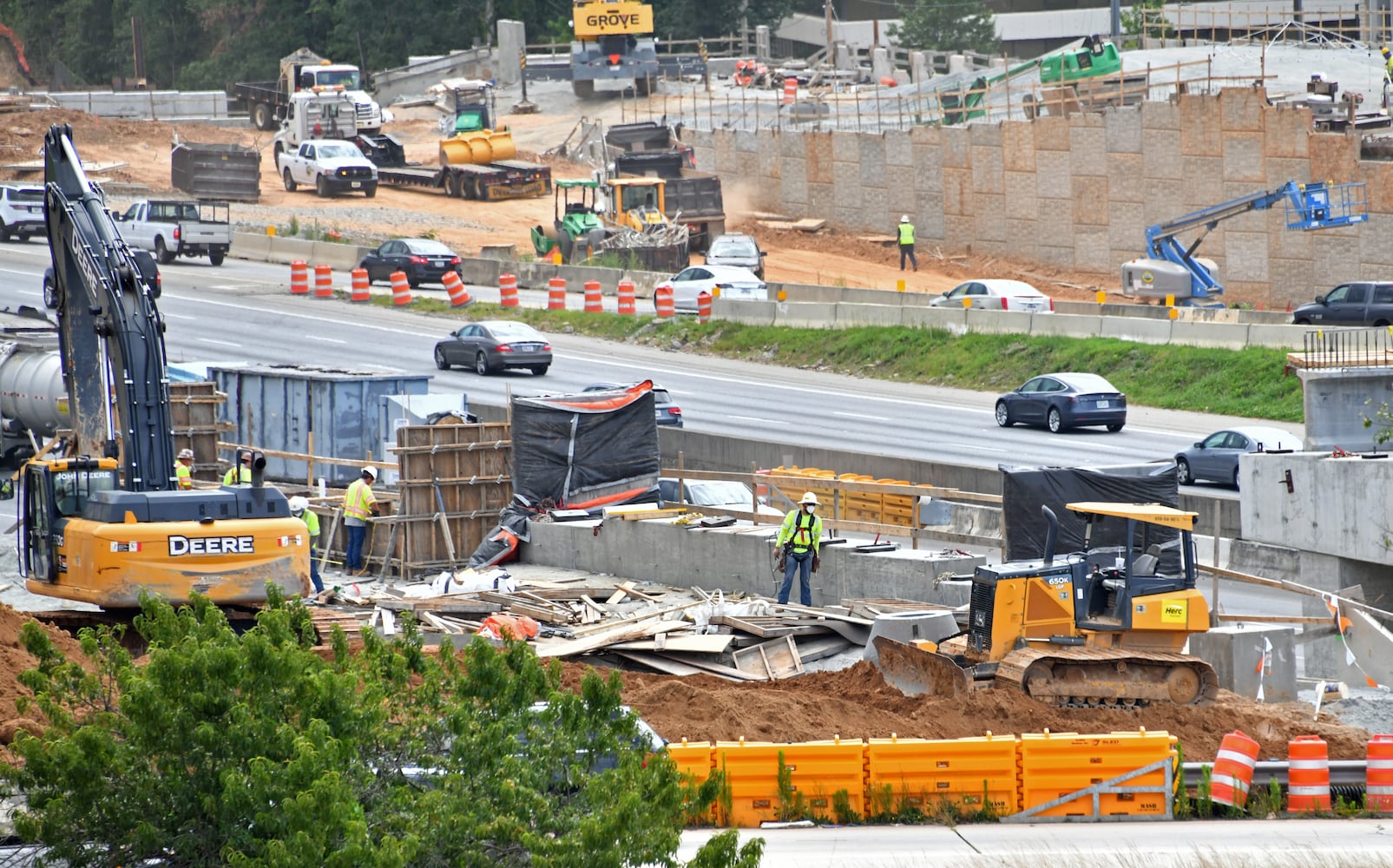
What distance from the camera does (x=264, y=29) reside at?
102188mm

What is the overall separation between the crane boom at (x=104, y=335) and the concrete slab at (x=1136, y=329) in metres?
27.5

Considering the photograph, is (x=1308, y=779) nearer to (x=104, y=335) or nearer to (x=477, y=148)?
(x=104, y=335)

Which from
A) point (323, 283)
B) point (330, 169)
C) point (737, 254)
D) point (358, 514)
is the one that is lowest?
point (358, 514)

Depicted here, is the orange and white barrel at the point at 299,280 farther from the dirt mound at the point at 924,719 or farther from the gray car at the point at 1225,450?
the dirt mound at the point at 924,719

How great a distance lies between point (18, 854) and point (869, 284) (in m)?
46.0

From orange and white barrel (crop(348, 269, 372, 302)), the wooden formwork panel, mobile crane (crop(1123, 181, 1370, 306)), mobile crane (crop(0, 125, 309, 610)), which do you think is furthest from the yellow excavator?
orange and white barrel (crop(348, 269, 372, 302))

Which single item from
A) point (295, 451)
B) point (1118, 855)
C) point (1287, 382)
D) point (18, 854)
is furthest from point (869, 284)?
point (18, 854)

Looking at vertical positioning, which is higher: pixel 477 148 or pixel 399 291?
pixel 477 148

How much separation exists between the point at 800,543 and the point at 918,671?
4.25 meters

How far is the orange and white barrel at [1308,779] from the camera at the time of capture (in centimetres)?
1449

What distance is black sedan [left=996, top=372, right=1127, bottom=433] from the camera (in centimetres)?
3622

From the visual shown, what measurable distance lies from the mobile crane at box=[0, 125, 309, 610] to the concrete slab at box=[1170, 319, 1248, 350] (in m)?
27.2

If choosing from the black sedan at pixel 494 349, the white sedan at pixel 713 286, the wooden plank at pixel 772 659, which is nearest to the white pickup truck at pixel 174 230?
the black sedan at pixel 494 349

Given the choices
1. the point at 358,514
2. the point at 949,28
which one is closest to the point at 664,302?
the point at 358,514
